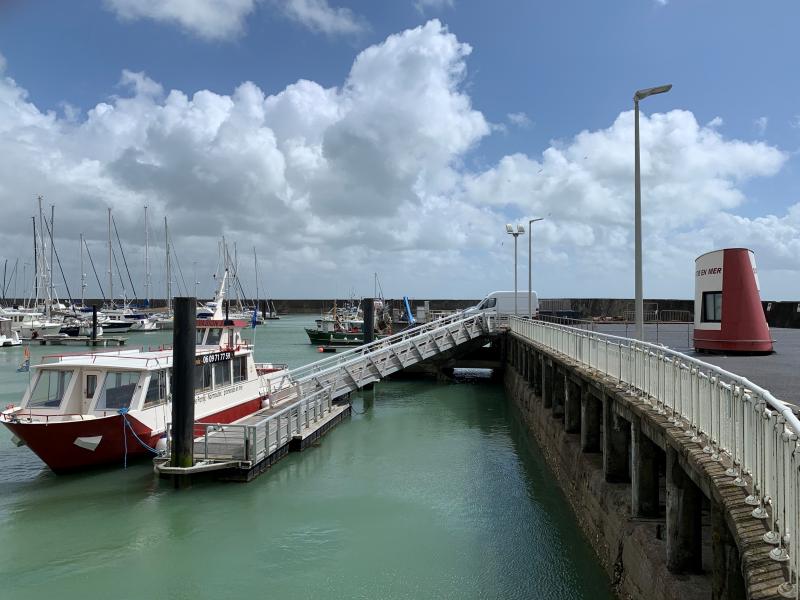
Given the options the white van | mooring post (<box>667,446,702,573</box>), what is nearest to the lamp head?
mooring post (<box>667,446,702,573</box>)

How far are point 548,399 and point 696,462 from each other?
15.0 m

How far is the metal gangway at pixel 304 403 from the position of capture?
1686cm

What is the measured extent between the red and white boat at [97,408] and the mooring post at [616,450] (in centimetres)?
1219

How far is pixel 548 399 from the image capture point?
21.6 meters

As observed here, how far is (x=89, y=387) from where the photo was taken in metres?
18.2

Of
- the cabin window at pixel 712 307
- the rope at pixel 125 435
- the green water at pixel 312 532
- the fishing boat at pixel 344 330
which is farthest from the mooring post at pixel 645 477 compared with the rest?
the fishing boat at pixel 344 330

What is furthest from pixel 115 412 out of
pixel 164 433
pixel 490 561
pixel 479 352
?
pixel 479 352

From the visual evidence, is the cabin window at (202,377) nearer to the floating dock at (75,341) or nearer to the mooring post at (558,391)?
the mooring post at (558,391)

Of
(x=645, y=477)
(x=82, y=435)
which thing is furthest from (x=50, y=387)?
(x=645, y=477)

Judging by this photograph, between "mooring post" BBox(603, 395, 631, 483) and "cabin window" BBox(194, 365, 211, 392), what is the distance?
13291mm

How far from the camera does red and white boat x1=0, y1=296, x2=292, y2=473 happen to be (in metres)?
16.9

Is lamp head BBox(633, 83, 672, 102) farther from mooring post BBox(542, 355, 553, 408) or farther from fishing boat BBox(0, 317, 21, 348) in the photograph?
fishing boat BBox(0, 317, 21, 348)

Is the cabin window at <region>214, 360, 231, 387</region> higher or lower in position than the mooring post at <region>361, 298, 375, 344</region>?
lower

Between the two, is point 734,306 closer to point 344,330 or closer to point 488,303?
point 488,303
